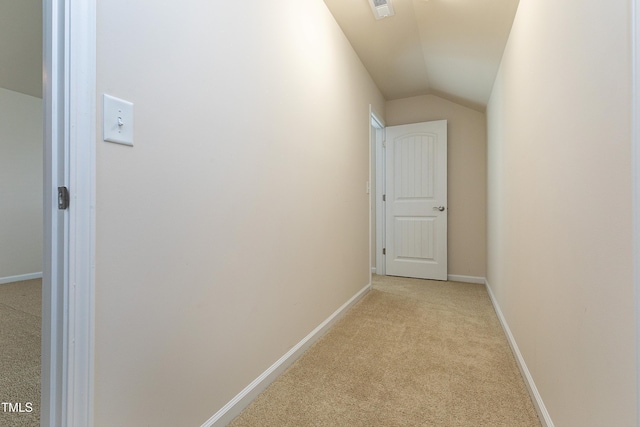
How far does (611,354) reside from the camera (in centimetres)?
72

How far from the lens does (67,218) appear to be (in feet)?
2.40

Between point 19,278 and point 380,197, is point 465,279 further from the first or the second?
point 19,278

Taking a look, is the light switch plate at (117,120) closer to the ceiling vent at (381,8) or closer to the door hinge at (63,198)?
the door hinge at (63,198)

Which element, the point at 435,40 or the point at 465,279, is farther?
the point at 465,279

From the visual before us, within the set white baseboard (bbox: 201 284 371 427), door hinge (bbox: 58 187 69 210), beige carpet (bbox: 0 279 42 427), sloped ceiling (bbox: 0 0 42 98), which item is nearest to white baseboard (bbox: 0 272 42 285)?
beige carpet (bbox: 0 279 42 427)

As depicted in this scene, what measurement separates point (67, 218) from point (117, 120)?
1.00 ft

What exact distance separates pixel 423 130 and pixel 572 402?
3.29m

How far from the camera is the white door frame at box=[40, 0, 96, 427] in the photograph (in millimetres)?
732

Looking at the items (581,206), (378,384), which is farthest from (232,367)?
(581,206)

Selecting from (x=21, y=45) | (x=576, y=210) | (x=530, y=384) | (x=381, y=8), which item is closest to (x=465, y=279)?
(x=530, y=384)

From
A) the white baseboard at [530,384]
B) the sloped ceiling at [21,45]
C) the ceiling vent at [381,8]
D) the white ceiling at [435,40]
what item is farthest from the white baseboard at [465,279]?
the sloped ceiling at [21,45]

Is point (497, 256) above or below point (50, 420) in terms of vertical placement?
above

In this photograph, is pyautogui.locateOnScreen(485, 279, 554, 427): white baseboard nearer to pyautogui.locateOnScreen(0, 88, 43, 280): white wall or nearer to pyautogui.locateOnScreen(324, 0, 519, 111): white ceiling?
pyautogui.locateOnScreen(324, 0, 519, 111): white ceiling

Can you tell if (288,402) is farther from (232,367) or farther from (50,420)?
(50,420)
